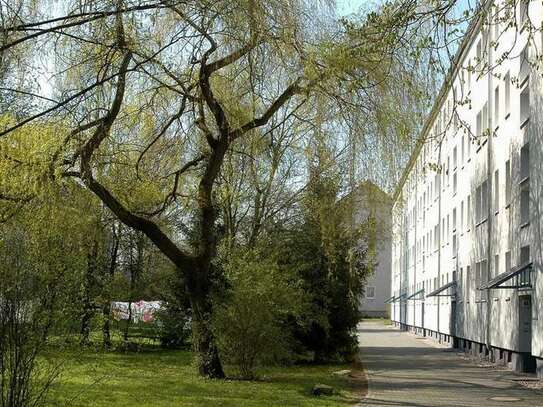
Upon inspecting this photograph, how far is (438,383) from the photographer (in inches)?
805

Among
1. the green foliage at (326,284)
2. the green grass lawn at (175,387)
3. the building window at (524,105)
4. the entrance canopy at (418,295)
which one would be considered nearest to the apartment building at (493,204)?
the building window at (524,105)

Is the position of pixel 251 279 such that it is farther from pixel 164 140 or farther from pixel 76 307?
pixel 76 307

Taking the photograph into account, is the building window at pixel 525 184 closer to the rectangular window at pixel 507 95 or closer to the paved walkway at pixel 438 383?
the rectangular window at pixel 507 95

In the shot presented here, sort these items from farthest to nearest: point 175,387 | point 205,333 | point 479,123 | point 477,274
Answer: point 479,123 → point 477,274 → point 205,333 → point 175,387

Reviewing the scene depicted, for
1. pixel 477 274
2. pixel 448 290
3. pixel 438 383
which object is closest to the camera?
pixel 438 383

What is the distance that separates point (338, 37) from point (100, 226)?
1139 centimetres

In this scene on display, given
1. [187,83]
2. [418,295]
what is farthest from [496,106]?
[418,295]

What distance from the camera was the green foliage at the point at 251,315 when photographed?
1945 centimetres

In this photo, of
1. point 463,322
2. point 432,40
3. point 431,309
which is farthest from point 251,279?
point 431,309

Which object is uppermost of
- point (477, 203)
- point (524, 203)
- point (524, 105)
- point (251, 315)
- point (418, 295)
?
point (524, 105)

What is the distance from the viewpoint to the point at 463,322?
114 ft

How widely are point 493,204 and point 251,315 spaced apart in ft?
39.3

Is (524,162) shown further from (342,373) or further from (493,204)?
(342,373)

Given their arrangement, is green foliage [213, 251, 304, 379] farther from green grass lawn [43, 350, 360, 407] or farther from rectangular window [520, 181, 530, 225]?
rectangular window [520, 181, 530, 225]
